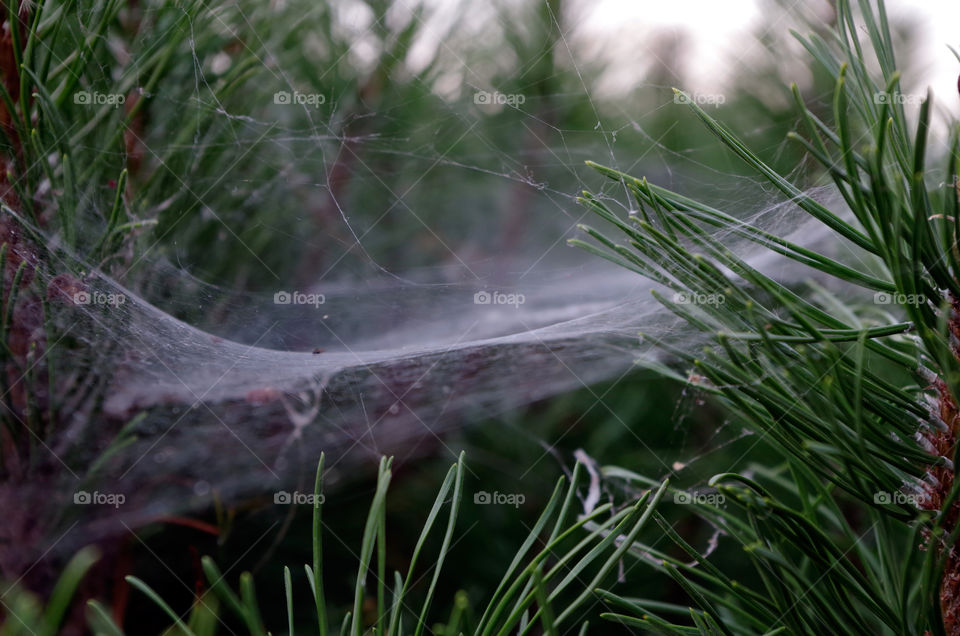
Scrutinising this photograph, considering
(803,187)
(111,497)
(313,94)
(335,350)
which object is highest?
(313,94)

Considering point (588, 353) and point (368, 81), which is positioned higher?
point (368, 81)

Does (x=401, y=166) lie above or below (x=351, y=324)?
above

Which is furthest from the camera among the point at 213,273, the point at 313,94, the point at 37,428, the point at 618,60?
the point at 618,60

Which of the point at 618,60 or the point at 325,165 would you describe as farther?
the point at 618,60

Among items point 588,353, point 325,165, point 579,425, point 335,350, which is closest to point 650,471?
point 579,425

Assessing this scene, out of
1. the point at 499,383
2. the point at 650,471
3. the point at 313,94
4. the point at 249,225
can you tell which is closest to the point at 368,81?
the point at 313,94

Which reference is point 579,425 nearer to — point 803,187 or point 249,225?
point 803,187

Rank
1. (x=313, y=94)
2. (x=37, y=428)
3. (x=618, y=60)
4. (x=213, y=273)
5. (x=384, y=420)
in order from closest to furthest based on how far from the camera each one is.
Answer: (x=37, y=428), (x=213, y=273), (x=313, y=94), (x=384, y=420), (x=618, y=60)

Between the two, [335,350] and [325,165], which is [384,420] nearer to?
[335,350]

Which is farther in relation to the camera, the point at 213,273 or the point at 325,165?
the point at 325,165
